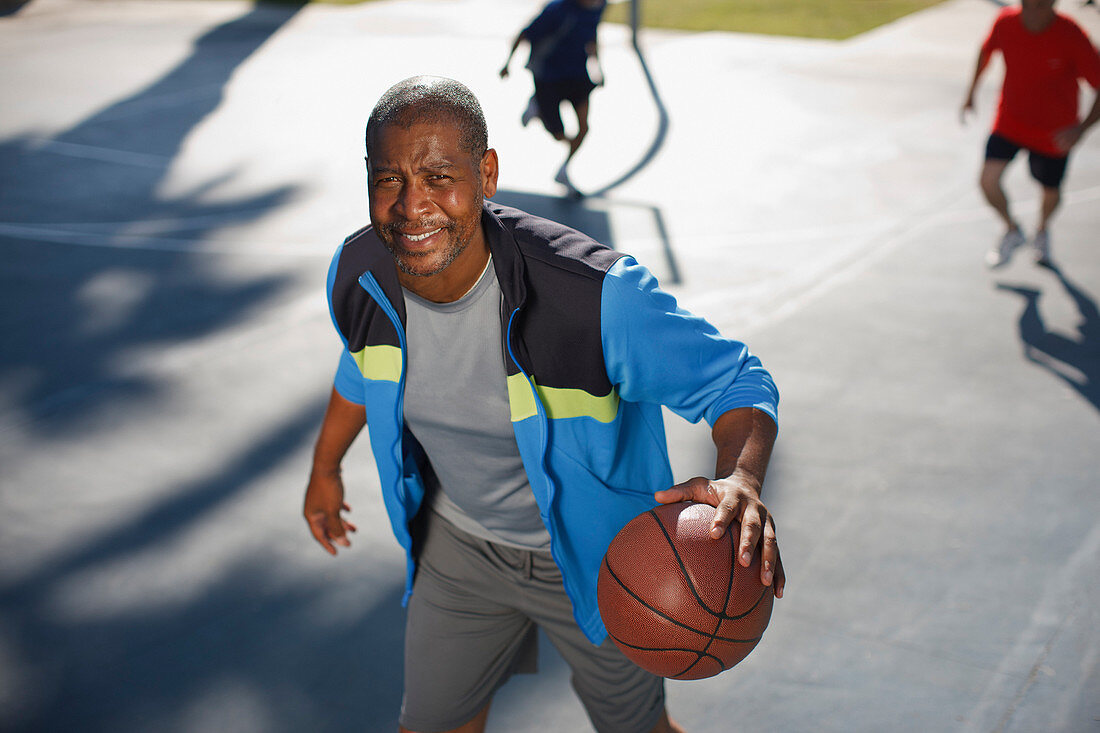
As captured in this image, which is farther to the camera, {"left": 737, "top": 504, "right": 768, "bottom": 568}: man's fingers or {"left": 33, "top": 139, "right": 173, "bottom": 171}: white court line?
{"left": 33, "top": 139, "right": 173, "bottom": 171}: white court line

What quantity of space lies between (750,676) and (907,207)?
6397 mm

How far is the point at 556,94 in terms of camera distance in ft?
30.1

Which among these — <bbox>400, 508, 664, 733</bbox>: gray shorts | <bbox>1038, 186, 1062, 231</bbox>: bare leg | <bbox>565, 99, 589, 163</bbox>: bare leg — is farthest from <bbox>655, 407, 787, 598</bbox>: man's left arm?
<bbox>565, 99, 589, 163</bbox>: bare leg

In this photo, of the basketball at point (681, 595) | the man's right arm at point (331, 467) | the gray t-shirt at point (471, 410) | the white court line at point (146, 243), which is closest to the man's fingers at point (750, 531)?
the basketball at point (681, 595)

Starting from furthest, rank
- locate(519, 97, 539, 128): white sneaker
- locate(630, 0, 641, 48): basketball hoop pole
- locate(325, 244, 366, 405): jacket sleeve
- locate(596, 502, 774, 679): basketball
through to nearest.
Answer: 1. locate(630, 0, 641, 48): basketball hoop pole
2. locate(519, 97, 539, 128): white sneaker
3. locate(325, 244, 366, 405): jacket sleeve
4. locate(596, 502, 774, 679): basketball

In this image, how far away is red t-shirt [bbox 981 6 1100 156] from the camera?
694 centimetres

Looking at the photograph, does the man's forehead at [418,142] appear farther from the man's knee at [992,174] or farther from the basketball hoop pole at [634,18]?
the basketball hoop pole at [634,18]

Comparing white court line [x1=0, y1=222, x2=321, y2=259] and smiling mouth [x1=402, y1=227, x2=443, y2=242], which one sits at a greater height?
smiling mouth [x1=402, y1=227, x2=443, y2=242]

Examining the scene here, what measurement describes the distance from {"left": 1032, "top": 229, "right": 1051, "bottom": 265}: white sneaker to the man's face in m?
6.54

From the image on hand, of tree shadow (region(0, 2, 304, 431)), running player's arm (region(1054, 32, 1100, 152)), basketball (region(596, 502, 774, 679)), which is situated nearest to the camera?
basketball (region(596, 502, 774, 679))

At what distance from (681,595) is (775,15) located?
18.4 metres

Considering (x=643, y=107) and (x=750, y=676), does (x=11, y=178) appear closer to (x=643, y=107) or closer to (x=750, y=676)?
(x=643, y=107)

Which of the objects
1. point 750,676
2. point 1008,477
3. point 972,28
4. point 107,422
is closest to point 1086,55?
point 1008,477

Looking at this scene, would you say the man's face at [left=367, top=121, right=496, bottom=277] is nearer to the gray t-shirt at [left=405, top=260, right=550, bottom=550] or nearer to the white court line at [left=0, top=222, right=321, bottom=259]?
the gray t-shirt at [left=405, top=260, right=550, bottom=550]
